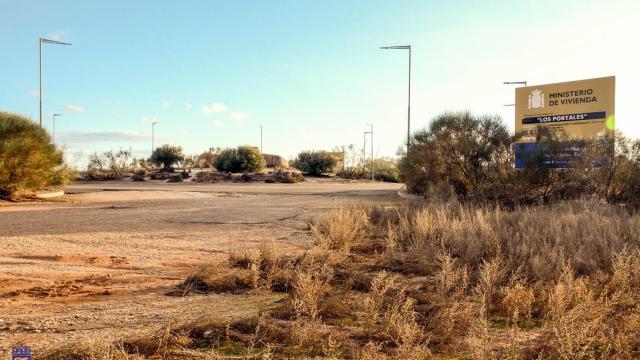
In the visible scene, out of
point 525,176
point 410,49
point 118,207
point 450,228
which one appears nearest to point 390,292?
point 450,228

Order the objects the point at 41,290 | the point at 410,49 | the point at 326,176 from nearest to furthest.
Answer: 1. the point at 41,290
2. the point at 410,49
3. the point at 326,176

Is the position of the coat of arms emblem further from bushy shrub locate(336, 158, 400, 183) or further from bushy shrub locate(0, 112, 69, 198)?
bushy shrub locate(336, 158, 400, 183)

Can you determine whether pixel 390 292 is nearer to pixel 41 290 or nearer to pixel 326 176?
pixel 41 290

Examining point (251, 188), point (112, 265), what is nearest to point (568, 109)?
point (251, 188)

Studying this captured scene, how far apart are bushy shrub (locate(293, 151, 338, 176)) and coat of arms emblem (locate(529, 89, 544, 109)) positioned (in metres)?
34.4

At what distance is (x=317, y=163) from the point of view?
57656mm

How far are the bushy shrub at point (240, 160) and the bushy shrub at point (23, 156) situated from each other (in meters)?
29.7

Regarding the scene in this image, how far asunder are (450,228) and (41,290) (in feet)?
25.1

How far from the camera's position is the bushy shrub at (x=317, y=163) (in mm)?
57594

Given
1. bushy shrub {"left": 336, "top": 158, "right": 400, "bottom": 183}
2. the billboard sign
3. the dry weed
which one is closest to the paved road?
the billboard sign

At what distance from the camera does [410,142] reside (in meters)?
24.8

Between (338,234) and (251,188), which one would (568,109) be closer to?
(338,234)

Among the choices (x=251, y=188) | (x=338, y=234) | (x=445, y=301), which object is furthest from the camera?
(x=251, y=188)

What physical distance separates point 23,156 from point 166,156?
130ft
